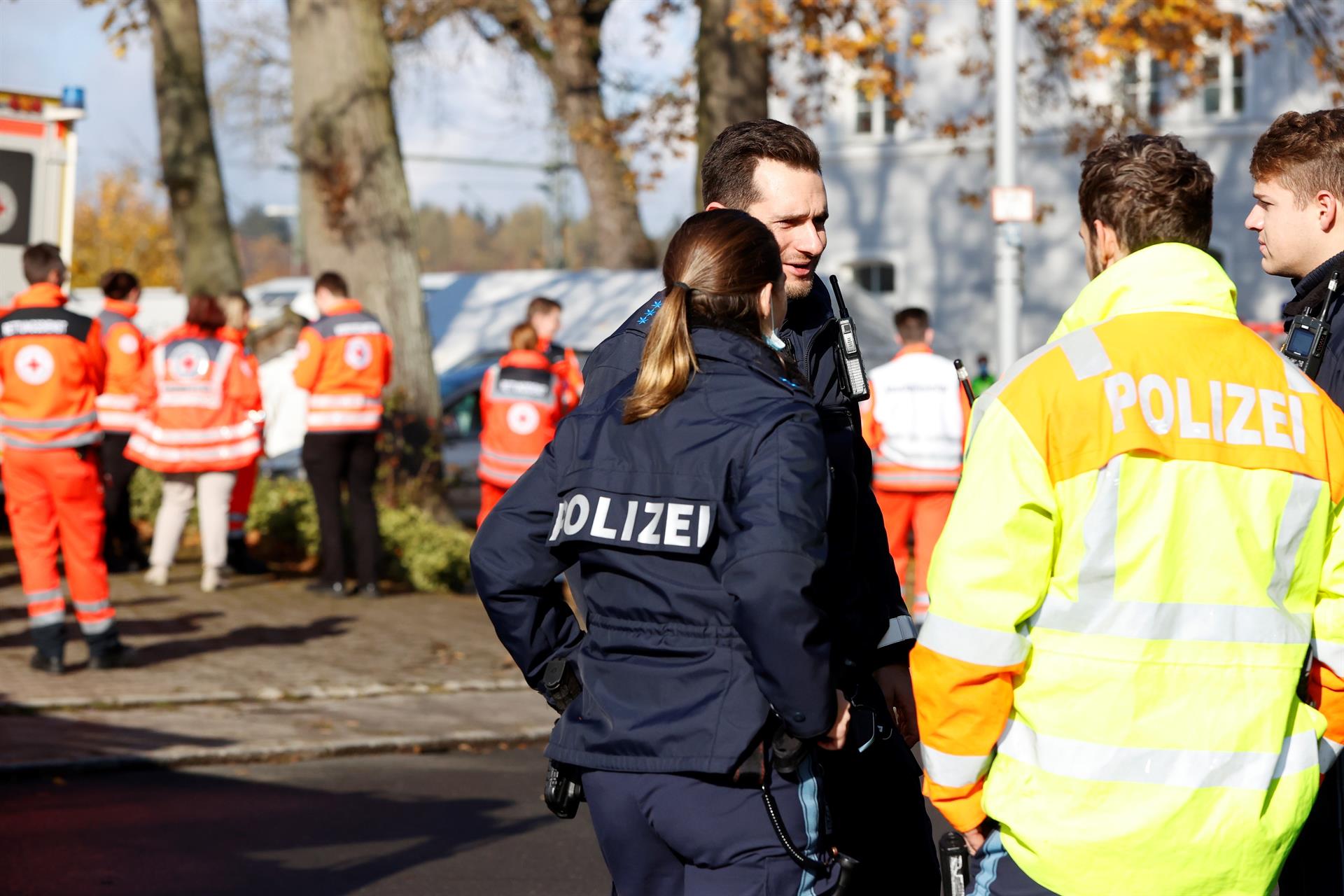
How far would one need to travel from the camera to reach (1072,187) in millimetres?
29297

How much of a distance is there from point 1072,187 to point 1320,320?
1047 inches

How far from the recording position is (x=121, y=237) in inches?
2359

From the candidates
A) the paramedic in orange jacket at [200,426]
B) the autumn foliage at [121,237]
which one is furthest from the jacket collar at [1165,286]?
the autumn foliage at [121,237]

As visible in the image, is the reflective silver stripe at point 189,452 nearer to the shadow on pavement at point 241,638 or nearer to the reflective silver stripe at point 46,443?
the shadow on pavement at point 241,638

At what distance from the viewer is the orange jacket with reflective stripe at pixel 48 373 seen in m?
8.65

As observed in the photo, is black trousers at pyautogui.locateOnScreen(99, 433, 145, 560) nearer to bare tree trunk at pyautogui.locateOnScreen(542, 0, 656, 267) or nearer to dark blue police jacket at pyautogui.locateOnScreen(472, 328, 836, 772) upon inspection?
dark blue police jacket at pyautogui.locateOnScreen(472, 328, 836, 772)

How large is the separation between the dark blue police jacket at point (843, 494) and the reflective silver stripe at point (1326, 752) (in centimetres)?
87

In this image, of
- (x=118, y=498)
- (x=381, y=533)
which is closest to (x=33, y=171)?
(x=118, y=498)

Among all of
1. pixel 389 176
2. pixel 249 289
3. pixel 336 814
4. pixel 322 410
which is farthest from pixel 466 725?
pixel 249 289

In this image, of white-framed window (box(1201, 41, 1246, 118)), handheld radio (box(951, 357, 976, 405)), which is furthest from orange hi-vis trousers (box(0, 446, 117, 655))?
white-framed window (box(1201, 41, 1246, 118))

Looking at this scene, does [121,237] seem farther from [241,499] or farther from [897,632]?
[897,632]

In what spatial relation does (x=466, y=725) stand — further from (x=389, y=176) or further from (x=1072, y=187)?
(x=1072, y=187)

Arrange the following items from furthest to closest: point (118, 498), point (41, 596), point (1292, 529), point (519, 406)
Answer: point (118, 498) < point (519, 406) < point (41, 596) < point (1292, 529)

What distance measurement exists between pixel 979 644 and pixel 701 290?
0.87 metres
